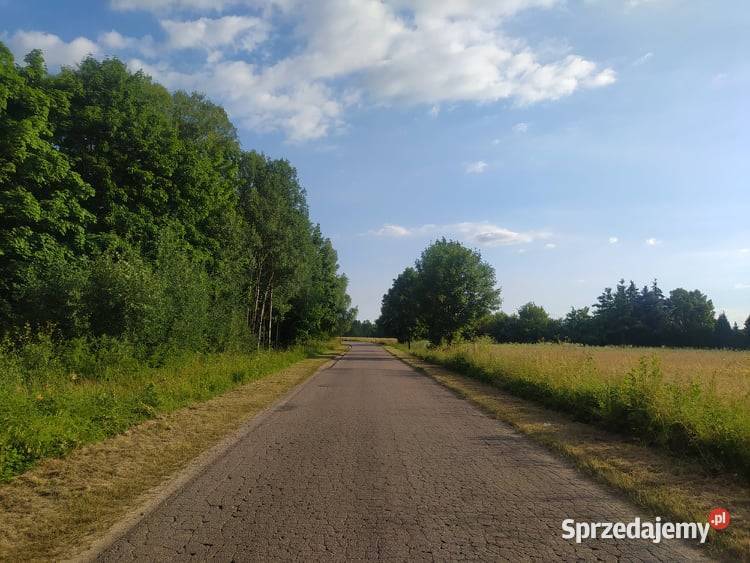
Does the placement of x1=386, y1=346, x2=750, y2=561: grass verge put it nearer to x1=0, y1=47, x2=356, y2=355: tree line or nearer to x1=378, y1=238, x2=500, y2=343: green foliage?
x1=0, y1=47, x2=356, y2=355: tree line

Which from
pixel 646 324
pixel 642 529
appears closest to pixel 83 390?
pixel 642 529

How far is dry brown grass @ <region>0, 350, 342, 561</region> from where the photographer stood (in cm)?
459

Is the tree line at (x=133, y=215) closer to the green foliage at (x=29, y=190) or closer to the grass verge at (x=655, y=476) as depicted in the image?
the green foliage at (x=29, y=190)

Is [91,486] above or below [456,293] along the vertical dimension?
below

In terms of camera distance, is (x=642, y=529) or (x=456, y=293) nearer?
(x=642, y=529)

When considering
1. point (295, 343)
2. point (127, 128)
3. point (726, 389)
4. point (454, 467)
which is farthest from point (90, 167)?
point (295, 343)

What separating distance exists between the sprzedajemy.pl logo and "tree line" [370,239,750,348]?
3793cm

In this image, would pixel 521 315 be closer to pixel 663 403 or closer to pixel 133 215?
pixel 133 215

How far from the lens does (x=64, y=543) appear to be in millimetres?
4473

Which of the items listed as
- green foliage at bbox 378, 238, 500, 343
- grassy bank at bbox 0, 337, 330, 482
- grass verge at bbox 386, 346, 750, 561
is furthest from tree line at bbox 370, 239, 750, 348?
grass verge at bbox 386, 346, 750, 561

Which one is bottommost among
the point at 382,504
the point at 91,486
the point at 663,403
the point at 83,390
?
the point at 91,486

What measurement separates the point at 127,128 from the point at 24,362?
1463 cm

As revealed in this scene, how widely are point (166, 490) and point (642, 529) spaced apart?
16.8ft

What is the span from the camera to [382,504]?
5473 mm
